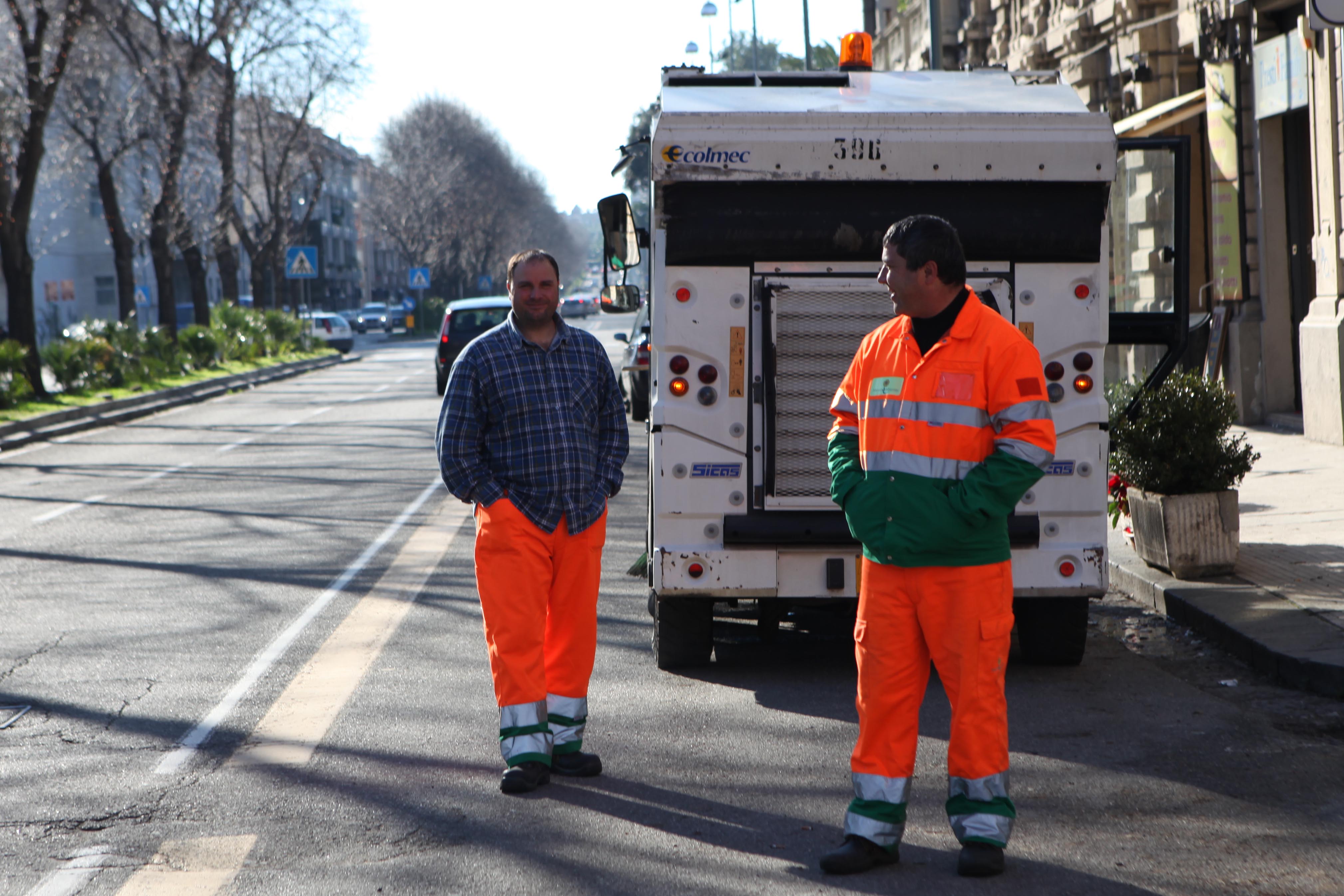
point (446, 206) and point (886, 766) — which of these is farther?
point (446, 206)

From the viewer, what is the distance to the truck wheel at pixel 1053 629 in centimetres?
709

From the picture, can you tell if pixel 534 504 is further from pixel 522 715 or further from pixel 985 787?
pixel 985 787

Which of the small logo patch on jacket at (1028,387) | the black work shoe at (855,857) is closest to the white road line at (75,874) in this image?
the black work shoe at (855,857)

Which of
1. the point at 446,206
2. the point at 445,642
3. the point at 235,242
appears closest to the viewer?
the point at 445,642

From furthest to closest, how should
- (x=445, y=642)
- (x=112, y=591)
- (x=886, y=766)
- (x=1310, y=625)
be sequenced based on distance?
(x=112, y=591), (x=445, y=642), (x=1310, y=625), (x=886, y=766)

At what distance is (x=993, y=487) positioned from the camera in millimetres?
4309

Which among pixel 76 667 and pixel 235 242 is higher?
pixel 235 242

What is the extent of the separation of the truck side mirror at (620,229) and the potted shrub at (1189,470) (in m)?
2.90

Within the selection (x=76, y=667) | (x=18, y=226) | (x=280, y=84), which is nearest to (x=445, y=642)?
(x=76, y=667)

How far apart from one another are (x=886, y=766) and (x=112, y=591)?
21.3 feet

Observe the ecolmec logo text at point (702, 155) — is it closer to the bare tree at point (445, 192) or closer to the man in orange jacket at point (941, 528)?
the man in orange jacket at point (941, 528)

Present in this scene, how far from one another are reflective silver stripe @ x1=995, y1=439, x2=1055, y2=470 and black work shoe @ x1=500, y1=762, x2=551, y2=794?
2.00 m

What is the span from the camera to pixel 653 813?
5070 millimetres

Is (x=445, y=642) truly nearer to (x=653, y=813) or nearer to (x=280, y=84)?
(x=653, y=813)
